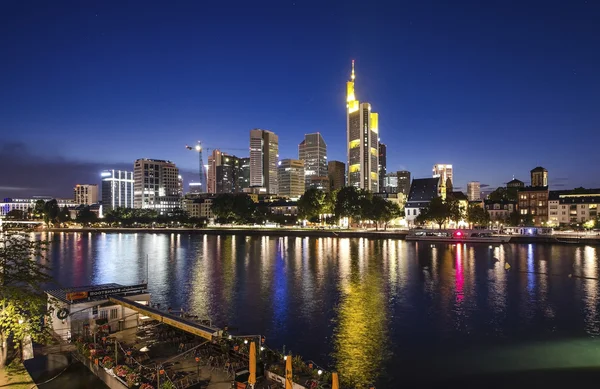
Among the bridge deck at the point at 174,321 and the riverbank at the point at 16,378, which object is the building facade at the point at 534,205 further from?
the riverbank at the point at 16,378

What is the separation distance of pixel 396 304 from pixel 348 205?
111 metres

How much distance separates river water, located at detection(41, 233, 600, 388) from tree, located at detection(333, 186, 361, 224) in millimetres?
70481

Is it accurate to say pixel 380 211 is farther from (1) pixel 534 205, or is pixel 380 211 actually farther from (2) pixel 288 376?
(2) pixel 288 376

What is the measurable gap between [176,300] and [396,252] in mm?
56188

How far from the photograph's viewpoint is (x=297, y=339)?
3098 cm

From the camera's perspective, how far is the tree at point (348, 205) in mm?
151500

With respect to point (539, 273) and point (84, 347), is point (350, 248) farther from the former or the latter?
point (84, 347)

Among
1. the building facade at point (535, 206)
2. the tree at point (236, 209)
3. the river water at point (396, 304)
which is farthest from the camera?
the tree at point (236, 209)

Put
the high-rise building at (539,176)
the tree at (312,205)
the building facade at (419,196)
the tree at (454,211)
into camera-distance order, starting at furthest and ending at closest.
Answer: the high-rise building at (539,176) → the building facade at (419,196) → the tree at (312,205) → the tree at (454,211)

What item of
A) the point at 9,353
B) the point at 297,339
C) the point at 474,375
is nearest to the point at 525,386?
the point at 474,375

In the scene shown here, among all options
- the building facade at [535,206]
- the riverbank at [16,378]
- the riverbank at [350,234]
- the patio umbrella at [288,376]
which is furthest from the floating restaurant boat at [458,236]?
the riverbank at [16,378]

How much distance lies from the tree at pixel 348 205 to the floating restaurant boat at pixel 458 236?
101ft

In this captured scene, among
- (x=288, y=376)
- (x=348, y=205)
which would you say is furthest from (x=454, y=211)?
(x=288, y=376)

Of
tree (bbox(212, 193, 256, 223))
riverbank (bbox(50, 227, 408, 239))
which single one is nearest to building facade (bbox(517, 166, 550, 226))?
riverbank (bbox(50, 227, 408, 239))
